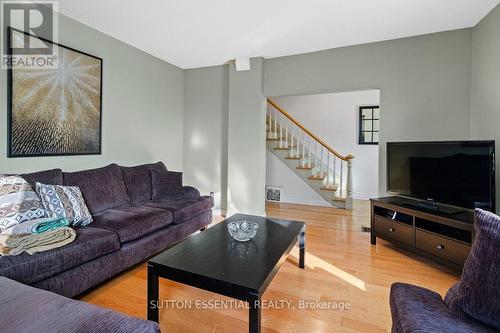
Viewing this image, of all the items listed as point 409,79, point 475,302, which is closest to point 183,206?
point 475,302

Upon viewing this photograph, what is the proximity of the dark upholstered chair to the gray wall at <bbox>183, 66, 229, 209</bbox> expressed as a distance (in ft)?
12.0

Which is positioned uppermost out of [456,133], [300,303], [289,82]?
[289,82]

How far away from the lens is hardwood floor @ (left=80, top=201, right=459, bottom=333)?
1709 mm

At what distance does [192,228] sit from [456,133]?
3315mm

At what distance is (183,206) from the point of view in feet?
9.98

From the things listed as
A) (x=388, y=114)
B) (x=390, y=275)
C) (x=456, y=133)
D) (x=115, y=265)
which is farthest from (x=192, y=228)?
(x=456, y=133)

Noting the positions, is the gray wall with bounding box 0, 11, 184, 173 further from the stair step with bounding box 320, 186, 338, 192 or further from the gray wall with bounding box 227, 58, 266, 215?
the stair step with bounding box 320, 186, 338, 192

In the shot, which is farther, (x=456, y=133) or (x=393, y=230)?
(x=456, y=133)

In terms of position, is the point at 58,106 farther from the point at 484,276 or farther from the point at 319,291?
the point at 484,276

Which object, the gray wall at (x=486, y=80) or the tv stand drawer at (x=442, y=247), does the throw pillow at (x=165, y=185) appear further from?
the gray wall at (x=486, y=80)

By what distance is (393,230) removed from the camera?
9.55 feet

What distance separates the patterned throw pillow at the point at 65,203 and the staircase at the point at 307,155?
13.0 ft

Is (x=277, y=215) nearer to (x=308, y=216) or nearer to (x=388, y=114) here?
(x=308, y=216)

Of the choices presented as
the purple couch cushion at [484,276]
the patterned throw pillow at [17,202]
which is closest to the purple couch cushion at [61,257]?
the patterned throw pillow at [17,202]
